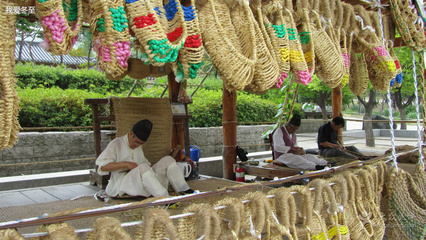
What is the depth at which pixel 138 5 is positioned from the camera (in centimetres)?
161

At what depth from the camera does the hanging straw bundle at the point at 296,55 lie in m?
2.33

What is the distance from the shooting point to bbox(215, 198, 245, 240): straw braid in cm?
149

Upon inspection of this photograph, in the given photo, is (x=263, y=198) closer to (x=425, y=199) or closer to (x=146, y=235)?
(x=146, y=235)

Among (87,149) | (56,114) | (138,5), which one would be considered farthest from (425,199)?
(56,114)

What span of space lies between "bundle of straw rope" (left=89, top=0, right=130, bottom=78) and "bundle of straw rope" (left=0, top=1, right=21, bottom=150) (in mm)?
348

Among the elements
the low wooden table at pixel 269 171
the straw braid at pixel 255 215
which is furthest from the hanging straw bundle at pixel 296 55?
the low wooden table at pixel 269 171

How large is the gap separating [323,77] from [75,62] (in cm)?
1369

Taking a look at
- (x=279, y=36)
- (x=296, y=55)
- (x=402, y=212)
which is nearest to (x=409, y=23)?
(x=296, y=55)

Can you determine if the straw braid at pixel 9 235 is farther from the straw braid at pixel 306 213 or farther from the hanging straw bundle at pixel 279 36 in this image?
the hanging straw bundle at pixel 279 36

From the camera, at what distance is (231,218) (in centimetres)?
152

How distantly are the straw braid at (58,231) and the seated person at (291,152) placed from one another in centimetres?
384

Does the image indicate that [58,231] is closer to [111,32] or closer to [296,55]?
[111,32]

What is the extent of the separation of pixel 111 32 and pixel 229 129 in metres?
3.32

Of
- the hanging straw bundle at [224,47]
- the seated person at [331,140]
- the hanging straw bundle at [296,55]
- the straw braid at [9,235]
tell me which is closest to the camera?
the straw braid at [9,235]
